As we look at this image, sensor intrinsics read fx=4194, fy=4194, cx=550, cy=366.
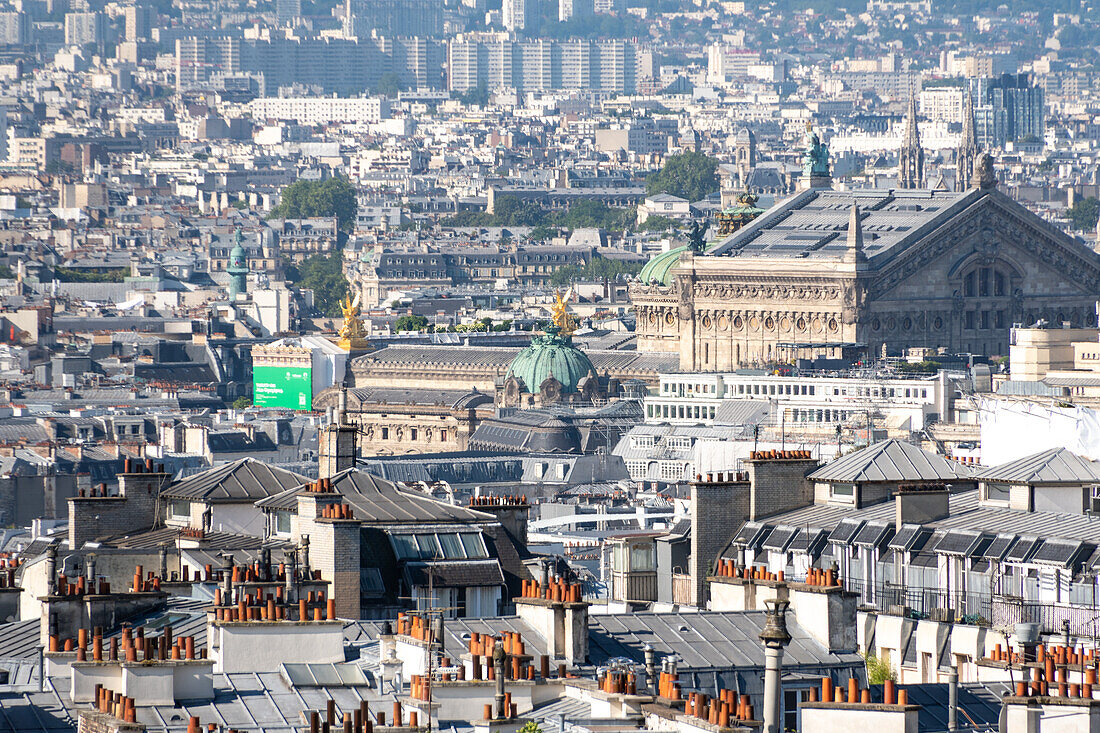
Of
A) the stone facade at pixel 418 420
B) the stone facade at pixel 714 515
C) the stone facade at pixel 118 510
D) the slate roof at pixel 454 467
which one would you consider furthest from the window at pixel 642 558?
the stone facade at pixel 418 420

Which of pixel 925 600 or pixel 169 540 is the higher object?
pixel 169 540

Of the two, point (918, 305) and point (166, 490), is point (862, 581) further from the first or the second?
point (918, 305)

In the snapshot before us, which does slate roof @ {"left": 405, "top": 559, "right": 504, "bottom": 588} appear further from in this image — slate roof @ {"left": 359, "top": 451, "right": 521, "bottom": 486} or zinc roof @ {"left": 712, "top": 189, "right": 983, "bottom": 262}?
zinc roof @ {"left": 712, "top": 189, "right": 983, "bottom": 262}

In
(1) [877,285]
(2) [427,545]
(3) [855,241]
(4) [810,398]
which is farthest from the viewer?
(3) [855,241]

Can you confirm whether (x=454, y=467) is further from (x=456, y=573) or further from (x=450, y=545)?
(x=456, y=573)

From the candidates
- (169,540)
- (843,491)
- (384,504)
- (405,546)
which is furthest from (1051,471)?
(169,540)

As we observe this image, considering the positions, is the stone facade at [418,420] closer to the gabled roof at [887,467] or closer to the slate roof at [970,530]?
the gabled roof at [887,467]
